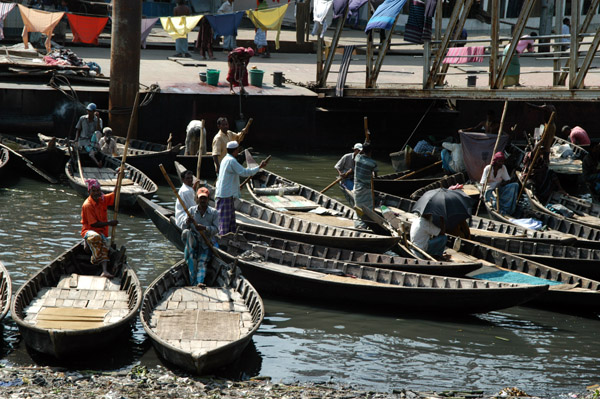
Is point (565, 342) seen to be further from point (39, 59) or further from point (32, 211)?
point (39, 59)

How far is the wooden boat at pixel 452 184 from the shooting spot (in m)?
16.3

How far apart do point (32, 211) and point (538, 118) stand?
1553cm

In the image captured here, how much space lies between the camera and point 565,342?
10.4 m

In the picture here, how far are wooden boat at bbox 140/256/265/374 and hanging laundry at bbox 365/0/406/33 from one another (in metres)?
9.50

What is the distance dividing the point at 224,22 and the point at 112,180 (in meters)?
10.8

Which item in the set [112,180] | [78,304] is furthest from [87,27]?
[78,304]

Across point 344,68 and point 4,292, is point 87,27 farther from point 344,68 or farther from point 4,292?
point 4,292

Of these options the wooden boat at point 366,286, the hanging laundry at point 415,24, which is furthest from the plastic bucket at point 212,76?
the wooden boat at point 366,286

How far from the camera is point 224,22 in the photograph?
26.0 meters

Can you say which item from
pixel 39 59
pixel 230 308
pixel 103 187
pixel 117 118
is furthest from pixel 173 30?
pixel 230 308

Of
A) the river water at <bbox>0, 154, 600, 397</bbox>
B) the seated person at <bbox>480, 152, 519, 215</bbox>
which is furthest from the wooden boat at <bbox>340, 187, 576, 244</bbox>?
the river water at <bbox>0, 154, 600, 397</bbox>

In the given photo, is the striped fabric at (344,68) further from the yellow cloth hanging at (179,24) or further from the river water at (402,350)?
the river water at (402,350)

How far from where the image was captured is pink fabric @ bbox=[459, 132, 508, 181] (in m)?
17.1

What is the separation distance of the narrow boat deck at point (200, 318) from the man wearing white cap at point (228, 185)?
1896 millimetres
